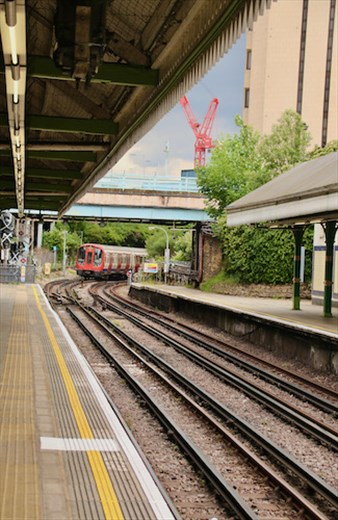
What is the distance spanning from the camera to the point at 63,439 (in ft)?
22.2

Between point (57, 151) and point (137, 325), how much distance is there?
38.4 ft

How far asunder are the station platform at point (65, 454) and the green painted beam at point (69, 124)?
12.7 ft

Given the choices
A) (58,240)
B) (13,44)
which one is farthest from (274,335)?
(58,240)

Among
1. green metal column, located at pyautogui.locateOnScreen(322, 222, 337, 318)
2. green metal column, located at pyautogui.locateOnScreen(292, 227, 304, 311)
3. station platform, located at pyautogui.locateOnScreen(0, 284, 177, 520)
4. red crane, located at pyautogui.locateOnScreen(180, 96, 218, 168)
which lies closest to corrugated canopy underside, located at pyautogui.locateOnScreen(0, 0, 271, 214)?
station platform, located at pyautogui.locateOnScreen(0, 284, 177, 520)

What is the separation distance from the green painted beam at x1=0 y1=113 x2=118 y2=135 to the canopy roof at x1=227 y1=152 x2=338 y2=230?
20.9 feet

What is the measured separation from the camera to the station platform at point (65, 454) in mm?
4879

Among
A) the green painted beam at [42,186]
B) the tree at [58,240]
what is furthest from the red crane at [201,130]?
the green painted beam at [42,186]

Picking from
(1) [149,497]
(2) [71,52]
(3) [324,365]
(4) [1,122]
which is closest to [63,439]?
(1) [149,497]

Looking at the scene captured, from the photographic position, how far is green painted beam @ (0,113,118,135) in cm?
1103

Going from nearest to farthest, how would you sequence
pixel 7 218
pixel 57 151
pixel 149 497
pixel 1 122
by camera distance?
pixel 149 497 < pixel 1 122 < pixel 57 151 < pixel 7 218

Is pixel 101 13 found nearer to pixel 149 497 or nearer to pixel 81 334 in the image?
pixel 149 497

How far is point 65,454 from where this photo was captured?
245 inches

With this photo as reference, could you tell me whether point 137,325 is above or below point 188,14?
below

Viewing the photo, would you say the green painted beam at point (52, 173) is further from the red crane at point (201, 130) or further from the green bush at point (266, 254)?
the red crane at point (201, 130)
